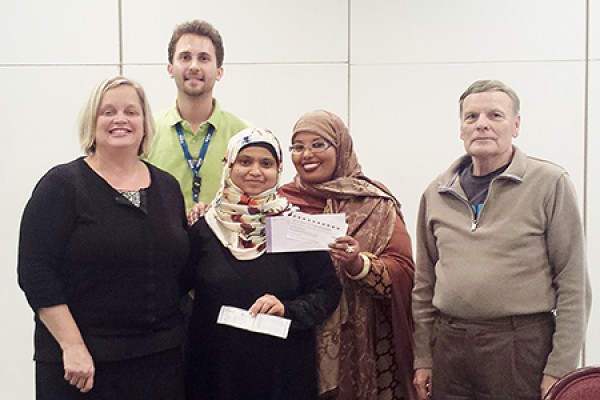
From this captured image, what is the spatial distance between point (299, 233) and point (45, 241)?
83 cm

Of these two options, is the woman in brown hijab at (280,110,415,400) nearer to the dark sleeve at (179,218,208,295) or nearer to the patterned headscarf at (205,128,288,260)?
the patterned headscarf at (205,128,288,260)

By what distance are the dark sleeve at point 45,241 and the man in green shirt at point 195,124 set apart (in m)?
0.83

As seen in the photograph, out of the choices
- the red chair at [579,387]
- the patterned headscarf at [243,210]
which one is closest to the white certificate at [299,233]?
the patterned headscarf at [243,210]

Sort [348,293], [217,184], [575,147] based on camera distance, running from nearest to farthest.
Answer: [348,293] < [217,184] < [575,147]

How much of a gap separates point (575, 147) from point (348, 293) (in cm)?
218

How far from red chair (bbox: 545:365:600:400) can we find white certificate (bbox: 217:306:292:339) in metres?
0.85

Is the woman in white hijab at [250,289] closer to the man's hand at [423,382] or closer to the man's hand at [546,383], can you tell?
the man's hand at [423,382]

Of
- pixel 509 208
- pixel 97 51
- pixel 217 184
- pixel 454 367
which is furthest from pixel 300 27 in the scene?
pixel 454 367

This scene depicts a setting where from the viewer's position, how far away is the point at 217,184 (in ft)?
9.60

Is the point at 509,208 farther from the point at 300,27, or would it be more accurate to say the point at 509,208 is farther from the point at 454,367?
the point at 300,27

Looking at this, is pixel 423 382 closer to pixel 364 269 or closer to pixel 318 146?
pixel 364 269

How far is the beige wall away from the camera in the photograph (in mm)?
4066

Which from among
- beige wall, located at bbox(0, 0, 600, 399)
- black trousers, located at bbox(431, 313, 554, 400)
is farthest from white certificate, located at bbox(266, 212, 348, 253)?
beige wall, located at bbox(0, 0, 600, 399)

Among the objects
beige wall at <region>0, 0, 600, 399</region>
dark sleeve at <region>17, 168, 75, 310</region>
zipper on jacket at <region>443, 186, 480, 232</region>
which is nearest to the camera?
dark sleeve at <region>17, 168, 75, 310</region>
